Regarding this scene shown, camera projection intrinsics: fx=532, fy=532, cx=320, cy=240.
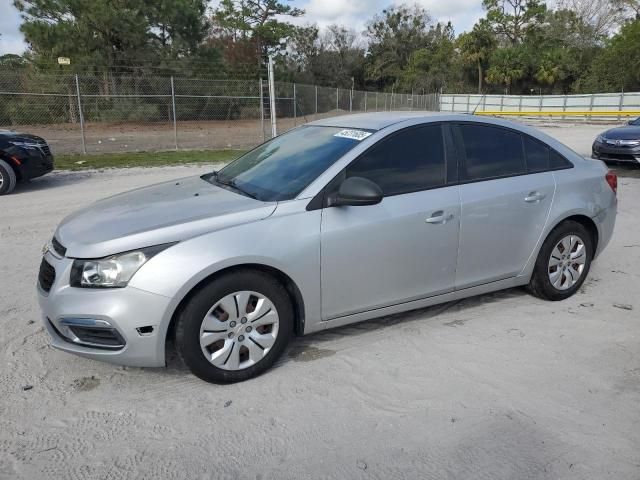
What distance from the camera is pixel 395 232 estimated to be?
3.66 metres

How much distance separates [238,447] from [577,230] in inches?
135

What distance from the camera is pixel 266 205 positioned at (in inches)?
134

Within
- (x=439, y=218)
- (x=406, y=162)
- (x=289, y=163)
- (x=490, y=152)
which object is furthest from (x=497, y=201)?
(x=289, y=163)

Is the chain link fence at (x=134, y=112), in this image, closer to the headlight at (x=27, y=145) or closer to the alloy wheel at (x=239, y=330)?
the headlight at (x=27, y=145)

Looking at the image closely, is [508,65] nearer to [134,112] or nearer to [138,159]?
[134,112]

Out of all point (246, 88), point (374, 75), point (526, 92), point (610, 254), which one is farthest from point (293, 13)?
point (610, 254)

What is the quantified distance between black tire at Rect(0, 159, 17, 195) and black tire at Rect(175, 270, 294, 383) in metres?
7.89

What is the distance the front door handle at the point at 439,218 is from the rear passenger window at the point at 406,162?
0.69 ft

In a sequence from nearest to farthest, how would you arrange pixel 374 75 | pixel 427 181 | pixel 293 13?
pixel 427 181 < pixel 293 13 < pixel 374 75

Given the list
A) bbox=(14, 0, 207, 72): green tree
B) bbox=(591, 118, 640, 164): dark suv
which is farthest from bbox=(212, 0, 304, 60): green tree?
bbox=(591, 118, 640, 164): dark suv

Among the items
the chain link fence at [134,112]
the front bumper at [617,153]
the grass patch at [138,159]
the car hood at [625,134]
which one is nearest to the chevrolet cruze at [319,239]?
the front bumper at [617,153]

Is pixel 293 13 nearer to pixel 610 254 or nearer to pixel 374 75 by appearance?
pixel 374 75

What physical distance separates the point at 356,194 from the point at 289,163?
806 millimetres

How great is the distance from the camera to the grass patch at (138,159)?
13.2 meters
